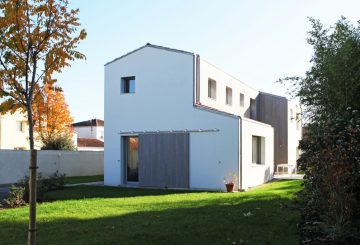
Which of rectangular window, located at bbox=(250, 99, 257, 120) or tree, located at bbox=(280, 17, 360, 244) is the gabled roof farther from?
tree, located at bbox=(280, 17, 360, 244)

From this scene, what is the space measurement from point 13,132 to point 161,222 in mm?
42387

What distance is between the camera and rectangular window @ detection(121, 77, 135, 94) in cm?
2350

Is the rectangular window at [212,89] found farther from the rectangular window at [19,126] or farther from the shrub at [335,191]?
the rectangular window at [19,126]

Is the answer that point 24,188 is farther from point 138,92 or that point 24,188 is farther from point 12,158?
point 12,158

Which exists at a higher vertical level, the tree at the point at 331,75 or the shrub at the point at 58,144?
the tree at the point at 331,75

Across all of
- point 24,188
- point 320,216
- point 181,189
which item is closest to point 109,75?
point 181,189

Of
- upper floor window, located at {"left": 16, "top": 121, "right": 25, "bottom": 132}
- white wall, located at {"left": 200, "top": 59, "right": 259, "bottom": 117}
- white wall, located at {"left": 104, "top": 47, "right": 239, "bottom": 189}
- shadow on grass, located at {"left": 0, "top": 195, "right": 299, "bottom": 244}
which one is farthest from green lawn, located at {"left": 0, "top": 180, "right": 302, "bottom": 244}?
upper floor window, located at {"left": 16, "top": 121, "right": 25, "bottom": 132}

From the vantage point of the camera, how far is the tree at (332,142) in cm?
779

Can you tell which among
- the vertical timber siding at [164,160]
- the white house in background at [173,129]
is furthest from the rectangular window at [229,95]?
the vertical timber siding at [164,160]

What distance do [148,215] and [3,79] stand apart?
661cm

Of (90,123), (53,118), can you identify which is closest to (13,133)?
(53,118)

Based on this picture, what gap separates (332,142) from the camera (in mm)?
8992

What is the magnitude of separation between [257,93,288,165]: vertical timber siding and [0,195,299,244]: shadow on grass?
2098 cm

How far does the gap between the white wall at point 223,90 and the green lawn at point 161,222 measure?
8818mm
